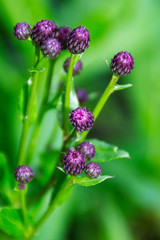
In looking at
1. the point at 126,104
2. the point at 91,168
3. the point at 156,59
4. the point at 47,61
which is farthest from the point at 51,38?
the point at 126,104

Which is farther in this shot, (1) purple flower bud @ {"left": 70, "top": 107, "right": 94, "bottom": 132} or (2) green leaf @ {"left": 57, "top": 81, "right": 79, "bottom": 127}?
(2) green leaf @ {"left": 57, "top": 81, "right": 79, "bottom": 127}

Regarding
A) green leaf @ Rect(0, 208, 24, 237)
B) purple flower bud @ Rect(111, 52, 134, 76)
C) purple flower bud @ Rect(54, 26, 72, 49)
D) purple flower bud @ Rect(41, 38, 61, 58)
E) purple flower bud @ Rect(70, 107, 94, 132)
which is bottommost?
green leaf @ Rect(0, 208, 24, 237)

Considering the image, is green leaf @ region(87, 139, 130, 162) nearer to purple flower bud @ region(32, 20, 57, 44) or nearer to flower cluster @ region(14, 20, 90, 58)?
flower cluster @ region(14, 20, 90, 58)

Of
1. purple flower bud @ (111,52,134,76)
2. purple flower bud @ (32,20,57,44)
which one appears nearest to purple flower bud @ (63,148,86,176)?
→ purple flower bud @ (111,52,134,76)

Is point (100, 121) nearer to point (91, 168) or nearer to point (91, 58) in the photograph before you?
point (91, 58)

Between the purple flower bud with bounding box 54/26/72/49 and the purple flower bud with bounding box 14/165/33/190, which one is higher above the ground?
the purple flower bud with bounding box 54/26/72/49

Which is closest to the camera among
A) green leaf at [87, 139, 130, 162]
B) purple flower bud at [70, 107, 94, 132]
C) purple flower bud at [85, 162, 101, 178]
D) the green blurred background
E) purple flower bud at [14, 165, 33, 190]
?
purple flower bud at [70, 107, 94, 132]

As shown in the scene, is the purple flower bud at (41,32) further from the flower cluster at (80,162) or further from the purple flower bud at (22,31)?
the flower cluster at (80,162)
